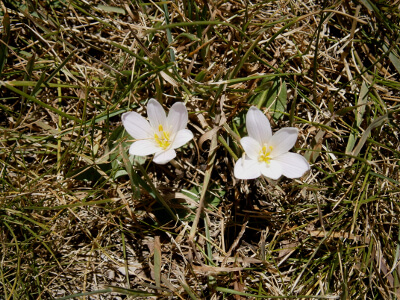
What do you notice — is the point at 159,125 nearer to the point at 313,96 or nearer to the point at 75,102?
the point at 75,102

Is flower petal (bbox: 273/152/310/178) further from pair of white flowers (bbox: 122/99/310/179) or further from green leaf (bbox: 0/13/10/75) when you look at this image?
green leaf (bbox: 0/13/10/75)

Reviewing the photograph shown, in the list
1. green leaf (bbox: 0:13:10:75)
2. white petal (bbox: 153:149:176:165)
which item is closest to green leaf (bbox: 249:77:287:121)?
white petal (bbox: 153:149:176:165)

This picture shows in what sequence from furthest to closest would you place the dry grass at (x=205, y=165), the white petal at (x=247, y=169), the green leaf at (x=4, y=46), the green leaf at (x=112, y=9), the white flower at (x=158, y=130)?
the green leaf at (x=112, y=9) < the green leaf at (x=4, y=46) < the dry grass at (x=205, y=165) < the white flower at (x=158, y=130) < the white petal at (x=247, y=169)

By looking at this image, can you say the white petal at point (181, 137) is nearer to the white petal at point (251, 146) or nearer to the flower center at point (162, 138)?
the flower center at point (162, 138)

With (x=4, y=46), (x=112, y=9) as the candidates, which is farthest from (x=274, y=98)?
(x=4, y=46)

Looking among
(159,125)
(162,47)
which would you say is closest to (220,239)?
(159,125)

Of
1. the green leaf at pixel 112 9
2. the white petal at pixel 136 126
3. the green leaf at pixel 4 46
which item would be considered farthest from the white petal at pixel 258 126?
the green leaf at pixel 4 46

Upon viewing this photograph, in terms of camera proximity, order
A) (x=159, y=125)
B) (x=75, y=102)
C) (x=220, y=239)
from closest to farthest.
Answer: (x=159, y=125) < (x=220, y=239) < (x=75, y=102)
